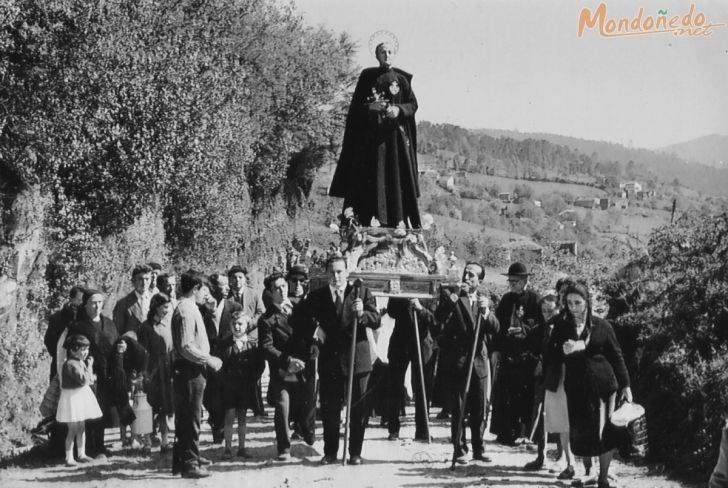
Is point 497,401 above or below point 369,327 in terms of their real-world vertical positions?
below

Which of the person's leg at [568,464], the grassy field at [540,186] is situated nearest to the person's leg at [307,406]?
the person's leg at [568,464]

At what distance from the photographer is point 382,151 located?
10.8 meters

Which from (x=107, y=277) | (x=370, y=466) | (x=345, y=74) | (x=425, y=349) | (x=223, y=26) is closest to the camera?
(x=370, y=466)

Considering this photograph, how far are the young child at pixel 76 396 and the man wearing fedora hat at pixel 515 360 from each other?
13.8ft

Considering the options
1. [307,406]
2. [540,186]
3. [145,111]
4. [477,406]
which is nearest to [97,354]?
[307,406]

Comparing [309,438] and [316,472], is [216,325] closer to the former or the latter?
[309,438]

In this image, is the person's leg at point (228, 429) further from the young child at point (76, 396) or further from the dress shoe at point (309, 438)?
the young child at point (76, 396)

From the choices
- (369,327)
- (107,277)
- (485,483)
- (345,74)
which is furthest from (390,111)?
(345,74)

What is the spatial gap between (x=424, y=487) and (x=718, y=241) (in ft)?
14.1

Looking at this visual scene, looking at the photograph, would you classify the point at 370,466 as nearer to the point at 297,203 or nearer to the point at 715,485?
the point at 715,485

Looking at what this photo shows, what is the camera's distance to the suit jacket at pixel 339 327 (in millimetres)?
8938

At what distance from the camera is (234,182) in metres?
25.2

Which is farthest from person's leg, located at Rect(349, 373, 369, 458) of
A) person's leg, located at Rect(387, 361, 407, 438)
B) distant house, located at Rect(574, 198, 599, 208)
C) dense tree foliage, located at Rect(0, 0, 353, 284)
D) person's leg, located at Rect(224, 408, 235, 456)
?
distant house, located at Rect(574, 198, 599, 208)

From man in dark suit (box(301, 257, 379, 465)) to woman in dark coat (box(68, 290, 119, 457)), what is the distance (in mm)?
2138
